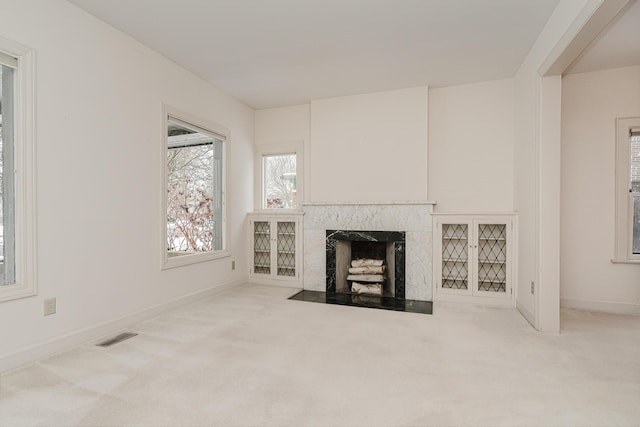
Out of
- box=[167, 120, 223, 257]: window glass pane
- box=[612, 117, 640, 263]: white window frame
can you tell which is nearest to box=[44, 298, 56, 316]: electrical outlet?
box=[167, 120, 223, 257]: window glass pane

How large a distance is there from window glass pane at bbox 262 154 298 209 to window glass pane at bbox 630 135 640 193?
3.96m

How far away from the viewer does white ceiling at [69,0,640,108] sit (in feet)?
7.97

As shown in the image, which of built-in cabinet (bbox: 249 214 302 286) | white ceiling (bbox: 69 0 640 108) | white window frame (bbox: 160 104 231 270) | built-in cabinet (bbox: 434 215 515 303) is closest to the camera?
white ceiling (bbox: 69 0 640 108)

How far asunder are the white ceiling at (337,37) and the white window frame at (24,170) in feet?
2.45

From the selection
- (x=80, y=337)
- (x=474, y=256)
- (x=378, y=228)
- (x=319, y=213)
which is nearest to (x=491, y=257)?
(x=474, y=256)

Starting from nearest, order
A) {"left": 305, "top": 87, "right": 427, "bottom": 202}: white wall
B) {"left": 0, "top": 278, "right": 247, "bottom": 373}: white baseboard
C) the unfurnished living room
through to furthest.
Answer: the unfurnished living room → {"left": 0, "top": 278, "right": 247, "bottom": 373}: white baseboard → {"left": 305, "top": 87, "right": 427, "bottom": 202}: white wall

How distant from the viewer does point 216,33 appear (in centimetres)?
279

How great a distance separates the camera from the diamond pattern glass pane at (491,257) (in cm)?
361

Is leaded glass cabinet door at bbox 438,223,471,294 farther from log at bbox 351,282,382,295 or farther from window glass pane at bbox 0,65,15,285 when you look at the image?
window glass pane at bbox 0,65,15,285

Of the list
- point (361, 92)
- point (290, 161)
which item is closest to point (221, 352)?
point (290, 161)

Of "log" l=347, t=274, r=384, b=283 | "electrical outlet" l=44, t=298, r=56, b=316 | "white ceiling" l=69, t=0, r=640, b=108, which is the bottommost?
"log" l=347, t=274, r=384, b=283

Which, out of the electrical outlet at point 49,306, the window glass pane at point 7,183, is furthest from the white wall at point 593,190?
the window glass pane at point 7,183

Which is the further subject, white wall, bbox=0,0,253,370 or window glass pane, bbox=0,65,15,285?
white wall, bbox=0,0,253,370

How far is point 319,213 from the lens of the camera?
433cm
